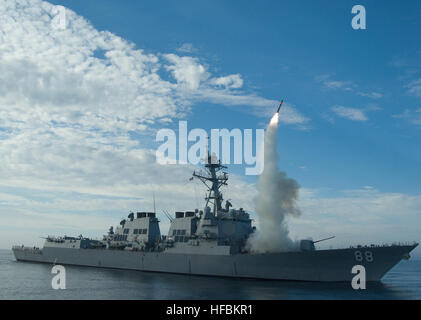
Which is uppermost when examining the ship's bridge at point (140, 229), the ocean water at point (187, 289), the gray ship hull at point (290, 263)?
the ship's bridge at point (140, 229)

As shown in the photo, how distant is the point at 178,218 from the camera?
131 ft

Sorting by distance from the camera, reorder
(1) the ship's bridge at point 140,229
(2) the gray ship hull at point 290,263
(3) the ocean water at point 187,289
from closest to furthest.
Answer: (3) the ocean water at point 187,289 → (2) the gray ship hull at point 290,263 → (1) the ship's bridge at point 140,229

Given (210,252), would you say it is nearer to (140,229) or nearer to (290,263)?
(290,263)

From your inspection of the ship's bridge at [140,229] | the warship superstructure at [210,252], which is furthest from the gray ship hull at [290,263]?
the ship's bridge at [140,229]

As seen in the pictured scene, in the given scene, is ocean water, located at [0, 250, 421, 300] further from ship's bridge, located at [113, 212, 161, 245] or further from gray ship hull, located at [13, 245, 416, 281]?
ship's bridge, located at [113, 212, 161, 245]

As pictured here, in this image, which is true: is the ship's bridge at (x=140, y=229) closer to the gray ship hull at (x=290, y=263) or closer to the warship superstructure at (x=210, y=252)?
the warship superstructure at (x=210, y=252)

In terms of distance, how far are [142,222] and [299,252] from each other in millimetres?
22791

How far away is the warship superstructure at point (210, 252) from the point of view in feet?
93.0

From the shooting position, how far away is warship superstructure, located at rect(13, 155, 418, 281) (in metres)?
28.3

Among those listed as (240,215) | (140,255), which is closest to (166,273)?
(140,255)

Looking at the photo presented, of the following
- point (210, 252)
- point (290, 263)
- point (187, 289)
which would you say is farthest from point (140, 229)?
point (290, 263)

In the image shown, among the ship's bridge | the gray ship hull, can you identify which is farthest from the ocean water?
the ship's bridge

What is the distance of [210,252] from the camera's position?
33.7 metres

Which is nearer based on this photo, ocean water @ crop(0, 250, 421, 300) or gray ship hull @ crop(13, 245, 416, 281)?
ocean water @ crop(0, 250, 421, 300)
